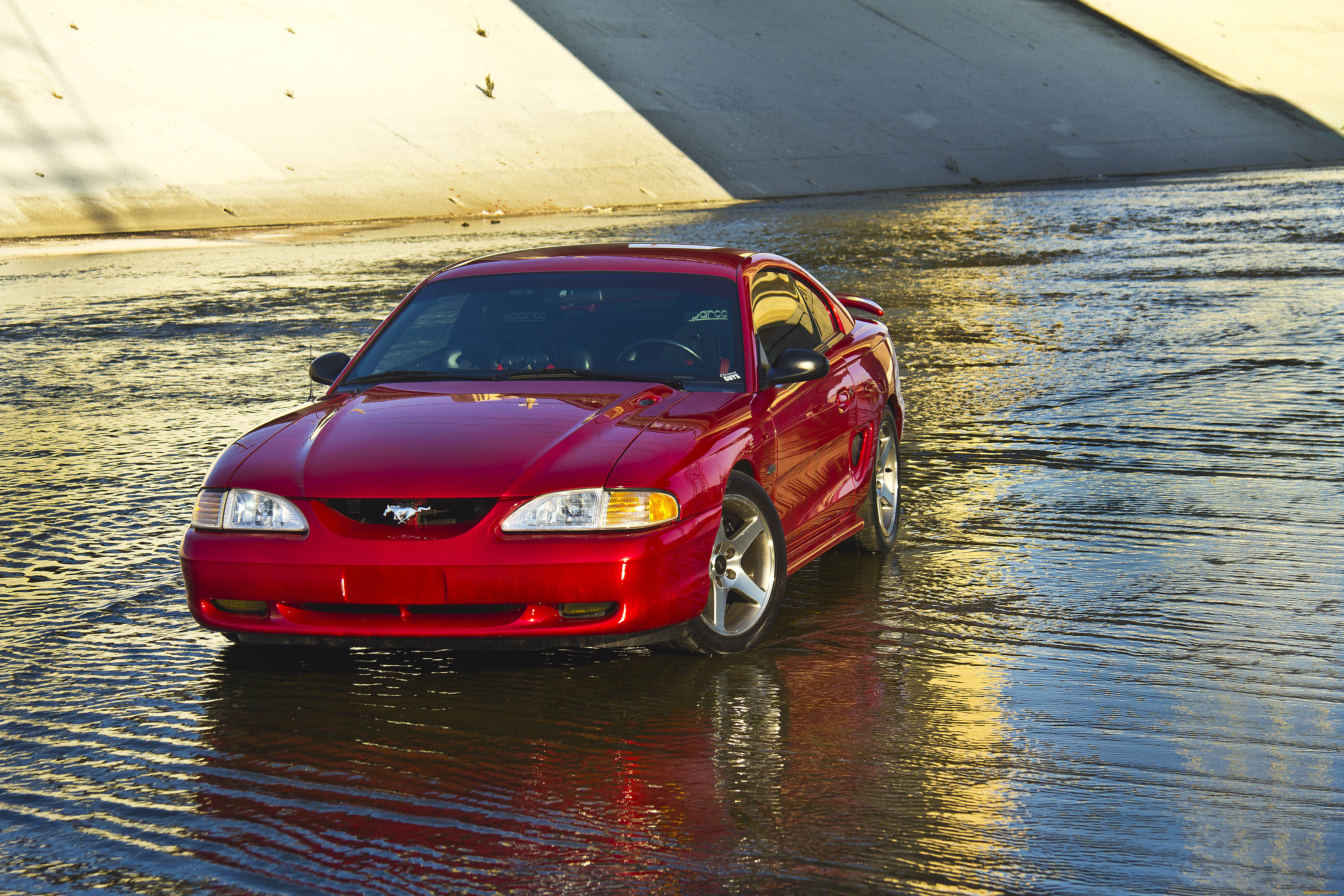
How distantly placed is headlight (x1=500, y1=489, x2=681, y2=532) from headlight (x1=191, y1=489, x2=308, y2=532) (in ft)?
2.25

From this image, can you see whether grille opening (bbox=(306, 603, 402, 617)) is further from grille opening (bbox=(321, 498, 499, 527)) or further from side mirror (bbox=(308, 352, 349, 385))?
side mirror (bbox=(308, 352, 349, 385))

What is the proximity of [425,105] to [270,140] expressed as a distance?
507cm

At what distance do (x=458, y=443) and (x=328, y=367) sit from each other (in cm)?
144

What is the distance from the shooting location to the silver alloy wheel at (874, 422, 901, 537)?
6715 mm

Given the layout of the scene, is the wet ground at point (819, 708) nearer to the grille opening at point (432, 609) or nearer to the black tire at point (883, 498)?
the black tire at point (883, 498)

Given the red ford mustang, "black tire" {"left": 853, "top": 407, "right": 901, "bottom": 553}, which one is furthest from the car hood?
"black tire" {"left": 853, "top": 407, "right": 901, "bottom": 553}

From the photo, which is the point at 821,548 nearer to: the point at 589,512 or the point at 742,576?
the point at 742,576

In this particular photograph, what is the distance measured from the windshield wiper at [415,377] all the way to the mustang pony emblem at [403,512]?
118cm

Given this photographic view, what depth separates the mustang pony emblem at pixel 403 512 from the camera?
474 cm

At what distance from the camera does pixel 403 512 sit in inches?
187

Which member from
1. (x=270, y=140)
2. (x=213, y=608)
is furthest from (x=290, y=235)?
(x=213, y=608)

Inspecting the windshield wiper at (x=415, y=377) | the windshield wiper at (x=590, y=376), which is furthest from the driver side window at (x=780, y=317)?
the windshield wiper at (x=415, y=377)

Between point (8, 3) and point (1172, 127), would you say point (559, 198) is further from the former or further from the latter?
point (1172, 127)

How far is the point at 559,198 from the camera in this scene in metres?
36.3
